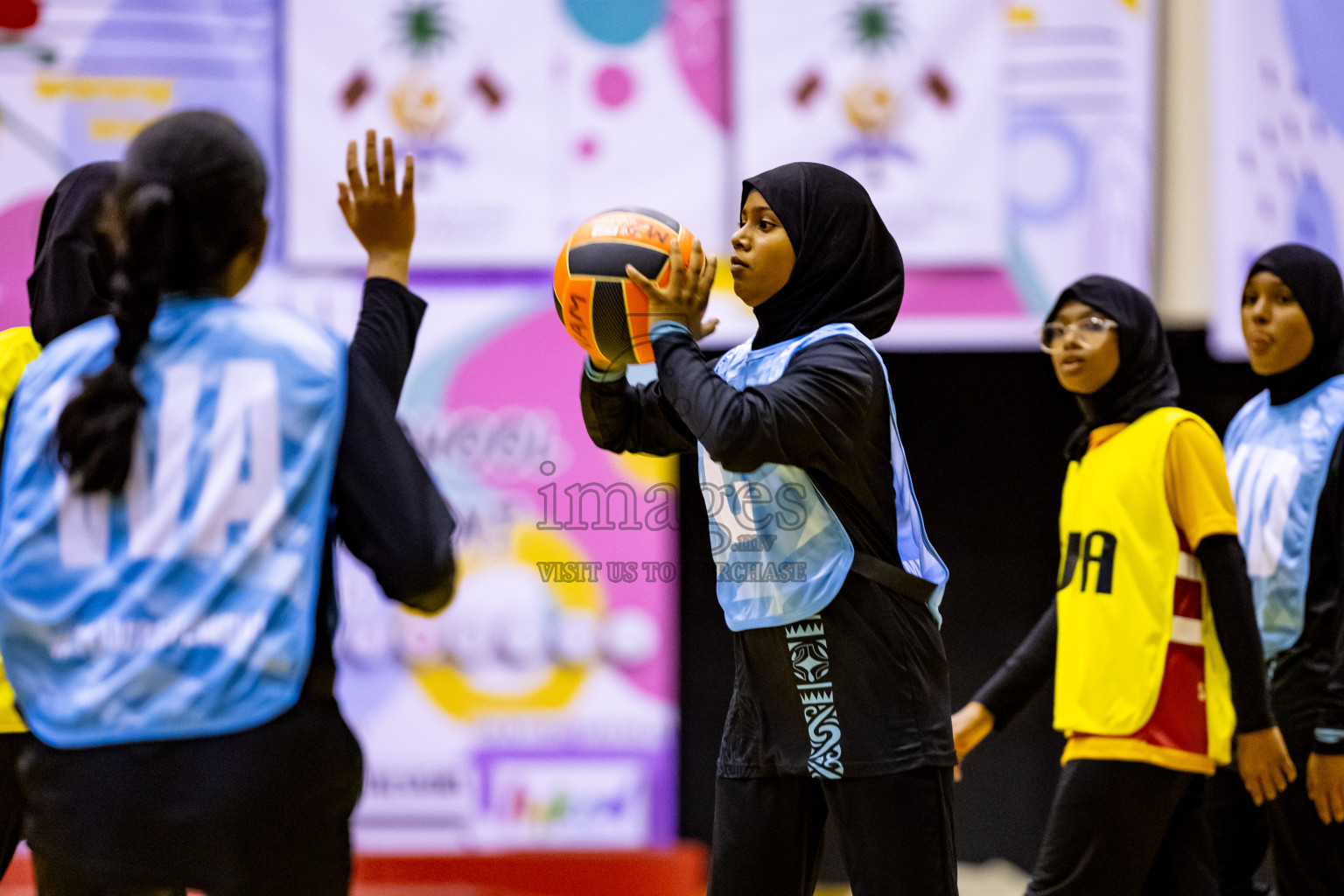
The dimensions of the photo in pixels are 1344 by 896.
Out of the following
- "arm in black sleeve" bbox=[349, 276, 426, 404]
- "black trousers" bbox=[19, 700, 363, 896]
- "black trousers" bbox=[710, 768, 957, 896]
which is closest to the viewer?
"black trousers" bbox=[19, 700, 363, 896]

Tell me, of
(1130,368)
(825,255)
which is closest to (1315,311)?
(1130,368)

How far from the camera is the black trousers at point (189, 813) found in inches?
55.0

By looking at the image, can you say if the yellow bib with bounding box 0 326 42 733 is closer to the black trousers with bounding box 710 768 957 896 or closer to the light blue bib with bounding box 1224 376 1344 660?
the black trousers with bounding box 710 768 957 896

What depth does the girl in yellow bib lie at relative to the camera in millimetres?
2613

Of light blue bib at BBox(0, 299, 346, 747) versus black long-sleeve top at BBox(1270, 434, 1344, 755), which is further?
black long-sleeve top at BBox(1270, 434, 1344, 755)

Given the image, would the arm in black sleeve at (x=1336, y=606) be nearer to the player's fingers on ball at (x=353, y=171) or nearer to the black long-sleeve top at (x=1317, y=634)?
the black long-sleeve top at (x=1317, y=634)

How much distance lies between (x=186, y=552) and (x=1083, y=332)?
2.18m

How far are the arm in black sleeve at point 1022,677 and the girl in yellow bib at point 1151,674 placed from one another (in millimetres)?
50

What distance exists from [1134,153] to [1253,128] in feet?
1.61

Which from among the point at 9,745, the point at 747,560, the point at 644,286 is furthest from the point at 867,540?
the point at 9,745

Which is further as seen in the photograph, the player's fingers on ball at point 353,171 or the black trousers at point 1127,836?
the black trousers at point 1127,836

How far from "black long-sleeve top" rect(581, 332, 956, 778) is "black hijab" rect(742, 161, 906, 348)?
0.13 metres

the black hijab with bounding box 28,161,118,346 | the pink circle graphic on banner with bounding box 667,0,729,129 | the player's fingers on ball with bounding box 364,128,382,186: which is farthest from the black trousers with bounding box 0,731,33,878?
the pink circle graphic on banner with bounding box 667,0,729,129

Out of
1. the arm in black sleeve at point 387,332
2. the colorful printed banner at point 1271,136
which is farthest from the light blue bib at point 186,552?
the colorful printed banner at point 1271,136
